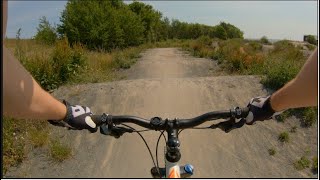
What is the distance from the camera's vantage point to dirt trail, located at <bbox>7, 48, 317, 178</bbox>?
247 inches

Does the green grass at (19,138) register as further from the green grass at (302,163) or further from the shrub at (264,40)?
the shrub at (264,40)

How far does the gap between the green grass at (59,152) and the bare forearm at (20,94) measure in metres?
5.18

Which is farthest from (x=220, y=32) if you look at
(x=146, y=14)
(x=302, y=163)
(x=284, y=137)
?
(x=302, y=163)

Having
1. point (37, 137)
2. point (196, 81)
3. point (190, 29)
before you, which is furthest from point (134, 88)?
point (190, 29)

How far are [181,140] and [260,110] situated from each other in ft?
17.5

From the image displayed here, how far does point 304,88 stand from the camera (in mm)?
1330

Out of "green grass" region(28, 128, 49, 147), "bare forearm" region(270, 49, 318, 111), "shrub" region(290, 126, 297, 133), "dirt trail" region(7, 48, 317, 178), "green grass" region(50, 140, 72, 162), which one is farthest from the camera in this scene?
"shrub" region(290, 126, 297, 133)

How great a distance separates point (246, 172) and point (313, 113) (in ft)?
7.87

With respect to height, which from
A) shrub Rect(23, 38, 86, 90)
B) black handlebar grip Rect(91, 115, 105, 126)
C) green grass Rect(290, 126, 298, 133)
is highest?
black handlebar grip Rect(91, 115, 105, 126)

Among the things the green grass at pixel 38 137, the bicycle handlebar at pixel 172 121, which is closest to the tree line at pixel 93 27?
the green grass at pixel 38 137

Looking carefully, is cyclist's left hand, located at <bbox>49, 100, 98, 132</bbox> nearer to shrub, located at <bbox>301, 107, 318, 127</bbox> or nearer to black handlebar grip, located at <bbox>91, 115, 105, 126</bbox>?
black handlebar grip, located at <bbox>91, 115, 105, 126</bbox>

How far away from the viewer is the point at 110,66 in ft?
50.6

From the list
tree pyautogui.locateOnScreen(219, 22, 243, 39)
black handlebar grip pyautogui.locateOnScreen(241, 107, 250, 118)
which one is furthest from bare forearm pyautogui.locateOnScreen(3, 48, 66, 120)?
tree pyautogui.locateOnScreen(219, 22, 243, 39)

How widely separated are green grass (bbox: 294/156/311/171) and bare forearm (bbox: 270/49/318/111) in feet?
17.9
